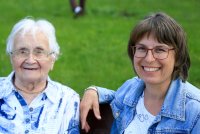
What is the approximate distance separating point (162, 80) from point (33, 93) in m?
1.06

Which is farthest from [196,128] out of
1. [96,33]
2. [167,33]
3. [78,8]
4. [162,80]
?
[78,8]

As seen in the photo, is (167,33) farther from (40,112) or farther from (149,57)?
(40,112)

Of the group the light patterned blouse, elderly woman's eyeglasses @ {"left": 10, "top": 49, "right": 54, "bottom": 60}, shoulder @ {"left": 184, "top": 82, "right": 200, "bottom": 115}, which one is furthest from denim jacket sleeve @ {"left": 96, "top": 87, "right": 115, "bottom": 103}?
shoulder @ {"left": 184, "top": 82, "right": 200, "bottom": 115}

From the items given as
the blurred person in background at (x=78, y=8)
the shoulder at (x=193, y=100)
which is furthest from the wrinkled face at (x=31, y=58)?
the blurred person in background at (x=78, y=8)

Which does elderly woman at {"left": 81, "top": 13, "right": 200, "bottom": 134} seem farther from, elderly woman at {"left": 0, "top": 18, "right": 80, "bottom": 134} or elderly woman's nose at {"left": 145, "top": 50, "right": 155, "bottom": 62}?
elderly woman at {"left": 0, "top": 18, "right": 80, "bottom": 134}

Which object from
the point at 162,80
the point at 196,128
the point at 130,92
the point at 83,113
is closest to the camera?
the point at 196,128

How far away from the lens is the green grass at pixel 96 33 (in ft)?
24.6

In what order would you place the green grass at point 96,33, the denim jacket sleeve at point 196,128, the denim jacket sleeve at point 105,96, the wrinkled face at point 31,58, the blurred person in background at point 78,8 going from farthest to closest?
the blurred person in background at point 78,8, the green grass at point 96,33, the denim jacket sleeve at point 105,96, the wrinkled face at point 31,58, the denim jacket sleeve at point 196,128

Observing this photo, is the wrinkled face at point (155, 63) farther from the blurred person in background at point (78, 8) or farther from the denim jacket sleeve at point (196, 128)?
the blurred person in background at point (78, 8)

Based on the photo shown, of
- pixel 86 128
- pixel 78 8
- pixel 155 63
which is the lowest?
pixel 86 128

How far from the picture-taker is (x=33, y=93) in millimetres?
3518

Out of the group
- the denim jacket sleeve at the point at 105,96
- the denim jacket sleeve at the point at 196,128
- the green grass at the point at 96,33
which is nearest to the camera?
the denim jacket sleeve at the point at 196,128

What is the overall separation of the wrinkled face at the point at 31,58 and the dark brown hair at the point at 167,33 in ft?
2.42

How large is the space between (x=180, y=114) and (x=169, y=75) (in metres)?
0.26
